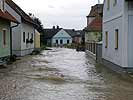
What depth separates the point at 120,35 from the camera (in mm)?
18703

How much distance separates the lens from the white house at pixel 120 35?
704 inches

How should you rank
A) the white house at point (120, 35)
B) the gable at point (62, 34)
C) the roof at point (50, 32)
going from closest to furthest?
the white house at point (120, 35), the roof at point (50, 32), the gable at point (62, 34)

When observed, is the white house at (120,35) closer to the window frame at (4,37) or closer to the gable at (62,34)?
the window frame at (4,37)

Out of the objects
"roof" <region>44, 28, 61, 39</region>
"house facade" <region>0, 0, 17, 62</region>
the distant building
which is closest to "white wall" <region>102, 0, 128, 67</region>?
"house facade" <region>0, 0, 17, 62</region>

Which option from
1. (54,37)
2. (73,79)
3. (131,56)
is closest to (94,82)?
(73,79)

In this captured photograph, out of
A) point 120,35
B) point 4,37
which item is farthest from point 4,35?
point 120,35

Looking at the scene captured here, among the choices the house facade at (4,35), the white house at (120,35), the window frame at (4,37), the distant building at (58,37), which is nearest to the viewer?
the white house at (120,35)

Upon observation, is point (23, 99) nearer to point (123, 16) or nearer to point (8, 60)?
point (123, 16)

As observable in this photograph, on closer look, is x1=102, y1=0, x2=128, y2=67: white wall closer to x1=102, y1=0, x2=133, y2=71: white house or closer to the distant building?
x1=102, y1=0, x2=133, y2=71: white house

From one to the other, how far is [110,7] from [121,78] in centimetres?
730

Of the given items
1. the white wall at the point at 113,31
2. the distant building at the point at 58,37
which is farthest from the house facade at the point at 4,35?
the distant building at the point at 58,37

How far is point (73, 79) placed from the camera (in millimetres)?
16344

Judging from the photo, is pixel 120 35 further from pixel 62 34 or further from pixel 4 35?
pixel 62 34

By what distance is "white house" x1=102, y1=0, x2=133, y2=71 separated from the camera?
58.7 ft
